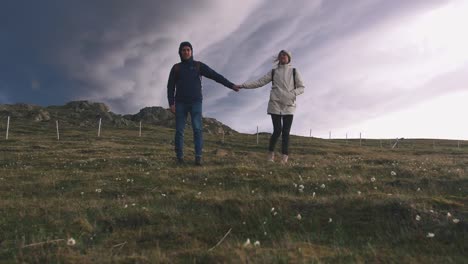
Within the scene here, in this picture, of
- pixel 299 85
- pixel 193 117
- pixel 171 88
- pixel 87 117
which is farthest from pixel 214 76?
pixel 87 117

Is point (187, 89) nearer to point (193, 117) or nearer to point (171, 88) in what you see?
point (171, 88)

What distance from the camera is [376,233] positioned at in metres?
6.58

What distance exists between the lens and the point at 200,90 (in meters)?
14.2

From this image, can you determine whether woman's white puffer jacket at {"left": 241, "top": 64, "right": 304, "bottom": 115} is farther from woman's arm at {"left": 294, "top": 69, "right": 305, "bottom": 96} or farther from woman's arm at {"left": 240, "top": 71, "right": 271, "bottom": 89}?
woman's arm at {"left": 240, "top": 71, "right": 271, "bottom": 89}

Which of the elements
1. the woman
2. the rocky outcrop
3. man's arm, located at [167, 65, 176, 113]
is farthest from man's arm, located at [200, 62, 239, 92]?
the rocky outcrop

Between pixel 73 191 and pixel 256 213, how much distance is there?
5.71 m

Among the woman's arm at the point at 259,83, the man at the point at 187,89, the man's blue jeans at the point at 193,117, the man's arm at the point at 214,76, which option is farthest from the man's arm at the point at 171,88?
the woman's arm at the point at 259,83

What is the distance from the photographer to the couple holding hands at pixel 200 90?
13930mm

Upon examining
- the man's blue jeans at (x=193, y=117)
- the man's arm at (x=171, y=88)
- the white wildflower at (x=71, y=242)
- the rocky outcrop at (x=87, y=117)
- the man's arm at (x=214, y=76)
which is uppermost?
the rocky outcrop at (x=87, y=117)

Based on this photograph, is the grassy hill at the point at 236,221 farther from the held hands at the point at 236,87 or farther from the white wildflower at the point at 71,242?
the held hands at the point at 236,87

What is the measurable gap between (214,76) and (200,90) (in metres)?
0.77

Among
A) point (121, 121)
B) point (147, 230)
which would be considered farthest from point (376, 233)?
point (121, 121)

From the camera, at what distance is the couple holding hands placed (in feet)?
45.7

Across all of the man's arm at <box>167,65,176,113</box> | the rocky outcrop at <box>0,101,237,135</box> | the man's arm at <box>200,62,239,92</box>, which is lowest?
the man's arm at <box>167,65,176,113</box>
